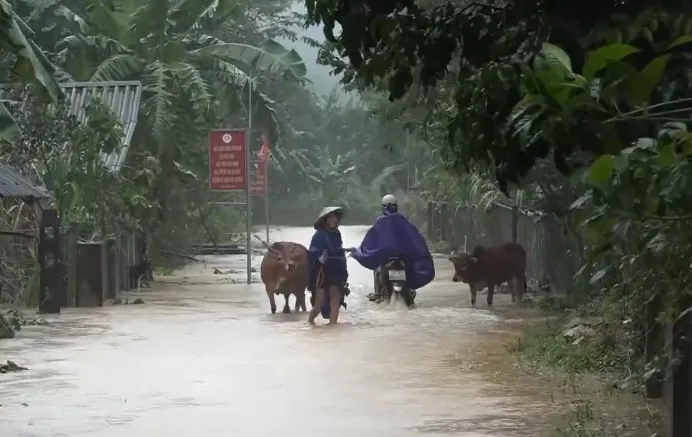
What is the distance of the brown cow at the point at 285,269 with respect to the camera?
1828cm

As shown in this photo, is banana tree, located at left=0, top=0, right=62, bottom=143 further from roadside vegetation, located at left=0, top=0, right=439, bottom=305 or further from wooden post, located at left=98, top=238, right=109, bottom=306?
wooden post, located at left=98, top=238, right=109, bottom=306

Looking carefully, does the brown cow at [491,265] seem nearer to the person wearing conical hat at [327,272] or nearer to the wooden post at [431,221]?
the person wearing conical hat at [327,272]

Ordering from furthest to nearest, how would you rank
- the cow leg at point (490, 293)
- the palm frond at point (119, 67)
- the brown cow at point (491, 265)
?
the palm frond at point (119, 67), the cow leg at point (490, 293), the brown cow at point (491, 265)

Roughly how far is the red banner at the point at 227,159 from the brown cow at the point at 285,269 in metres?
8.85

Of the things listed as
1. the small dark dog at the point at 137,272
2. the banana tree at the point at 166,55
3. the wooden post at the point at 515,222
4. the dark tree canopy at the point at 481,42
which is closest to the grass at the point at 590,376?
the dark tree canopy at the point at 481,42

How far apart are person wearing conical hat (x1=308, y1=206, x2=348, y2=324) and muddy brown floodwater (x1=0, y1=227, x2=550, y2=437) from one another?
38 cm

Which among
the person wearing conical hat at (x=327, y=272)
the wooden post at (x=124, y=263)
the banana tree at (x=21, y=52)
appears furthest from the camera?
the wooden post at (x=124, y=263)

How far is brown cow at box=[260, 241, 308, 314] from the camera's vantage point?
18.3 metres

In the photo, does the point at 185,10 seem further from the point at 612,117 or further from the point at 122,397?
the point at 612,117

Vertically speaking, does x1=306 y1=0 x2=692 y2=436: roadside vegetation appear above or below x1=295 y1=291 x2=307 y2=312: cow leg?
above

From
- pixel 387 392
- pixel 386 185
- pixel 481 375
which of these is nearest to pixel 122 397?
pixel 387 392

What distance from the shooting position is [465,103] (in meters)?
5.18

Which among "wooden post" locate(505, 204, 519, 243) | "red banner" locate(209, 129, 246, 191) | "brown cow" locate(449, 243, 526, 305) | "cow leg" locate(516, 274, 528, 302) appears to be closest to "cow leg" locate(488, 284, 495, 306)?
"brown cow" locate(449, 243, 526, 305)

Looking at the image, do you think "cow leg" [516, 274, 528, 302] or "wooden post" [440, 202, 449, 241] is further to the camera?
"wooden post" [440, 202, 449, 241]
